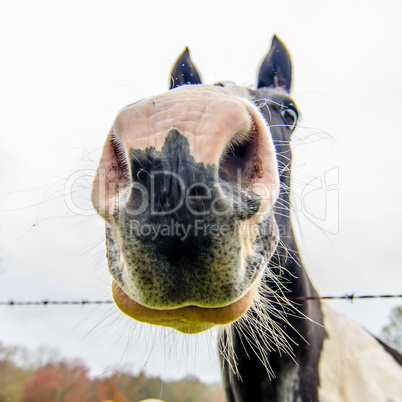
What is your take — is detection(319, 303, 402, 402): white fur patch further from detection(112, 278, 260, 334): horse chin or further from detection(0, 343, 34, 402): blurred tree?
detection(0, 343, 34, 402): blurred tree

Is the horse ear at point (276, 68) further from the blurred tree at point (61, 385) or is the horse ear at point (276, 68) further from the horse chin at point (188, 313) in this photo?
the blurred tree at point (61, 385)

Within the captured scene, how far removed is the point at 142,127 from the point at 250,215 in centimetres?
51

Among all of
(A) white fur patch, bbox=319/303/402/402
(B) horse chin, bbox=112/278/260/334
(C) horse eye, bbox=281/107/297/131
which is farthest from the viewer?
A: (C) horse eye, bbox=281/107/297/131

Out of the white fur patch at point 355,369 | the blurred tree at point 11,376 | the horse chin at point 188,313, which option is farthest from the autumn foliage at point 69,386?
the horse chin at point 188,313

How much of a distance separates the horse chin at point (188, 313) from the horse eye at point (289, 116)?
1500 millimetres

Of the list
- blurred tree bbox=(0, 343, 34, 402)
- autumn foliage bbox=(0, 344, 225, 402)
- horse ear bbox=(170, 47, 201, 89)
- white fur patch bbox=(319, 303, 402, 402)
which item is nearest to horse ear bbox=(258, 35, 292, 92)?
horse ear bbox=(170, 47, 201, 89)

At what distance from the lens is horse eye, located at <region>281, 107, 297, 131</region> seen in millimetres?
2213

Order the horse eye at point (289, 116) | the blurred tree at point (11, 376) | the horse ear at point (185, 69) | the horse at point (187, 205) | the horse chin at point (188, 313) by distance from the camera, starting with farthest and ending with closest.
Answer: the blurred tree at point (11, 376) < the horse ear at point (185, 69) < the horse eye at point (289, 116) < the horse chin at point (188, 313) < the horse at point (187, 205)

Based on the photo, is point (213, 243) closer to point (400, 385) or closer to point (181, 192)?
point (181, 192)

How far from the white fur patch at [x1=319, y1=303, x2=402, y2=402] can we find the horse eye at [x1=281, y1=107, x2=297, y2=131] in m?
1.59

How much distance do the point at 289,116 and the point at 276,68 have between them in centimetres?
80

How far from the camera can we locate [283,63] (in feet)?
9.15

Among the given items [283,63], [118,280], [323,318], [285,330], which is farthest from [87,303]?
[283,63]

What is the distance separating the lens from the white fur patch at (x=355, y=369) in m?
1.88
